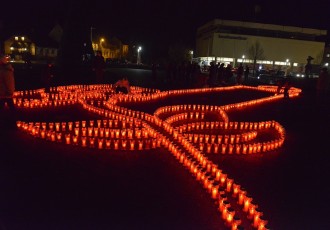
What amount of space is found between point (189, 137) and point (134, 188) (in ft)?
10.2

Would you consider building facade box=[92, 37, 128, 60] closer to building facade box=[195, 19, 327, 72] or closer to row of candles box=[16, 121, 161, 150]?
building facade box=[195, 19, 327, 72]

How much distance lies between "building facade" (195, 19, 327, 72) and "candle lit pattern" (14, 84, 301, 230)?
5286 cm

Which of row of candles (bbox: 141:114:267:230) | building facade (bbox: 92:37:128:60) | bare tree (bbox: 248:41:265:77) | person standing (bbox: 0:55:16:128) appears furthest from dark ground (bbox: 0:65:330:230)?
building facade (bbox: 92:37:128:60)

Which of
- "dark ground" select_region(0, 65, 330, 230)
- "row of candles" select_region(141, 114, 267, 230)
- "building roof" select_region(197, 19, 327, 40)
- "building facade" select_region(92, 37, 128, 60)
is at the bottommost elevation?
"dark ground" select_region(0, 65, 330, 230)

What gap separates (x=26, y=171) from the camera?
6.69m

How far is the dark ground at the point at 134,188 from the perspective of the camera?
5152 millimetres

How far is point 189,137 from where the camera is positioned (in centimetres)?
905

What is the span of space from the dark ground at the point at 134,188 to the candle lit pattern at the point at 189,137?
241 mm

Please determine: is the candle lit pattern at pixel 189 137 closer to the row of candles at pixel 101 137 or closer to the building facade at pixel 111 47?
the row of candles at pixel 101 137

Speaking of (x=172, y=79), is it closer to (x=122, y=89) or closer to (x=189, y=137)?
(x=122, y=89)

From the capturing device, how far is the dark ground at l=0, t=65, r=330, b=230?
16.9ft

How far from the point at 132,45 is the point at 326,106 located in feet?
221

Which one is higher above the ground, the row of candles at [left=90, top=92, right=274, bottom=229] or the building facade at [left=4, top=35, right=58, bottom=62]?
the building facade at [left=4, top=35, right=58, bottom=62]

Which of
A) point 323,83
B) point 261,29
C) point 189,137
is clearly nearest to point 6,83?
point 189,137
